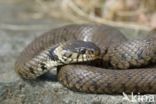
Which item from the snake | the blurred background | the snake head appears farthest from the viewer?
the blurred background

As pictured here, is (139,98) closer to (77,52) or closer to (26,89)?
(77,52)

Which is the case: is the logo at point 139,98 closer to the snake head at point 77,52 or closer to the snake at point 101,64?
the snake at point 101,64

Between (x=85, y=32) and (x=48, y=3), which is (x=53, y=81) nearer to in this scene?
(x=85, y=32)

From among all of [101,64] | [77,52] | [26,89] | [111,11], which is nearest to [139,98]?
[101,64]

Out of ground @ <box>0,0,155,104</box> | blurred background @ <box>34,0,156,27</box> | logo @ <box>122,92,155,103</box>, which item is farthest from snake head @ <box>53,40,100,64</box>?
blurred background @ <box>34,0,156,27</box>

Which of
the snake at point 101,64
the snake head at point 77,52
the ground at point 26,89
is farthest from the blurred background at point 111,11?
the snake head at point 77,52

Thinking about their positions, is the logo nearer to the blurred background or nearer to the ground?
the ground

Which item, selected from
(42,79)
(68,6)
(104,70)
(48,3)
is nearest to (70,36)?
(42,79)
